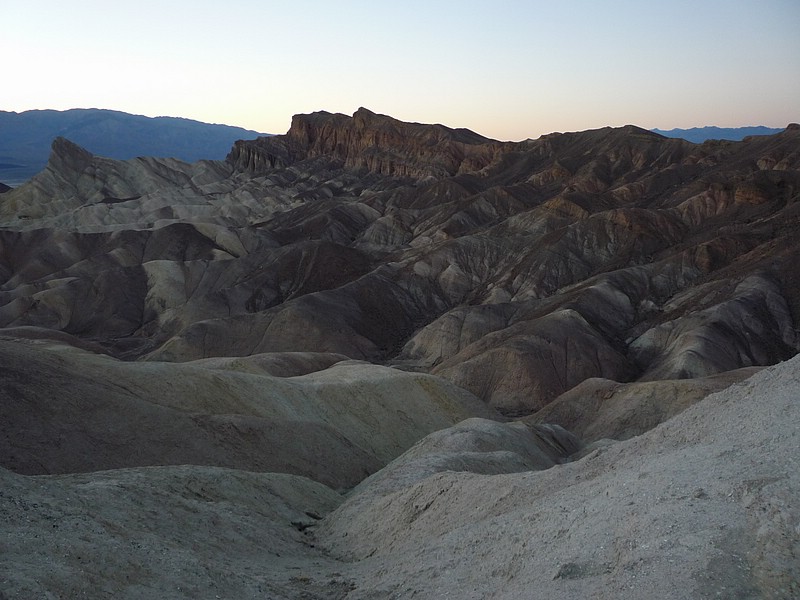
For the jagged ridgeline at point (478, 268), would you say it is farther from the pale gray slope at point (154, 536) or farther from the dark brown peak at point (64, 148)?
the pale gray slope at point (154, 536)

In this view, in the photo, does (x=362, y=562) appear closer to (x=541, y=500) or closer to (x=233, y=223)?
(x=541, y=500)

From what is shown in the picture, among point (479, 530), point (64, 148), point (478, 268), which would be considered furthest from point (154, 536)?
point (64, 148)

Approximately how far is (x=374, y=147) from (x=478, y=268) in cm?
7708

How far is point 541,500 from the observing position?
45.2 feet

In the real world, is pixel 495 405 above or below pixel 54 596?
below

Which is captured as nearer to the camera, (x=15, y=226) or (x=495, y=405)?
(x=495, y=405)

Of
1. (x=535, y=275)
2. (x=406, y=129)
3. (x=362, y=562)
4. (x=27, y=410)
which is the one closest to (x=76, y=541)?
(x=362, y=562)

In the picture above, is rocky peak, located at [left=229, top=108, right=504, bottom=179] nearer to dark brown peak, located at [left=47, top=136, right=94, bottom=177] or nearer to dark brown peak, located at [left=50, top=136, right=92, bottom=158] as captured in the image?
dark brown peak, located at [left=47, top=136, right=94, bottom=177]

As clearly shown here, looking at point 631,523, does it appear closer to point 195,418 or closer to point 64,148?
point 195,418

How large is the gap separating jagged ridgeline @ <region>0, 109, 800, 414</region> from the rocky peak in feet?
20.8

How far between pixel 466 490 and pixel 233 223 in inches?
3831

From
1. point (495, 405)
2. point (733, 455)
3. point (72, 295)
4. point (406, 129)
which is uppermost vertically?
point (406, 129)

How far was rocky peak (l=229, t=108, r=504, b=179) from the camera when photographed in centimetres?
13262

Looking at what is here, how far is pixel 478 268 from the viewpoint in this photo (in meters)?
76.1
